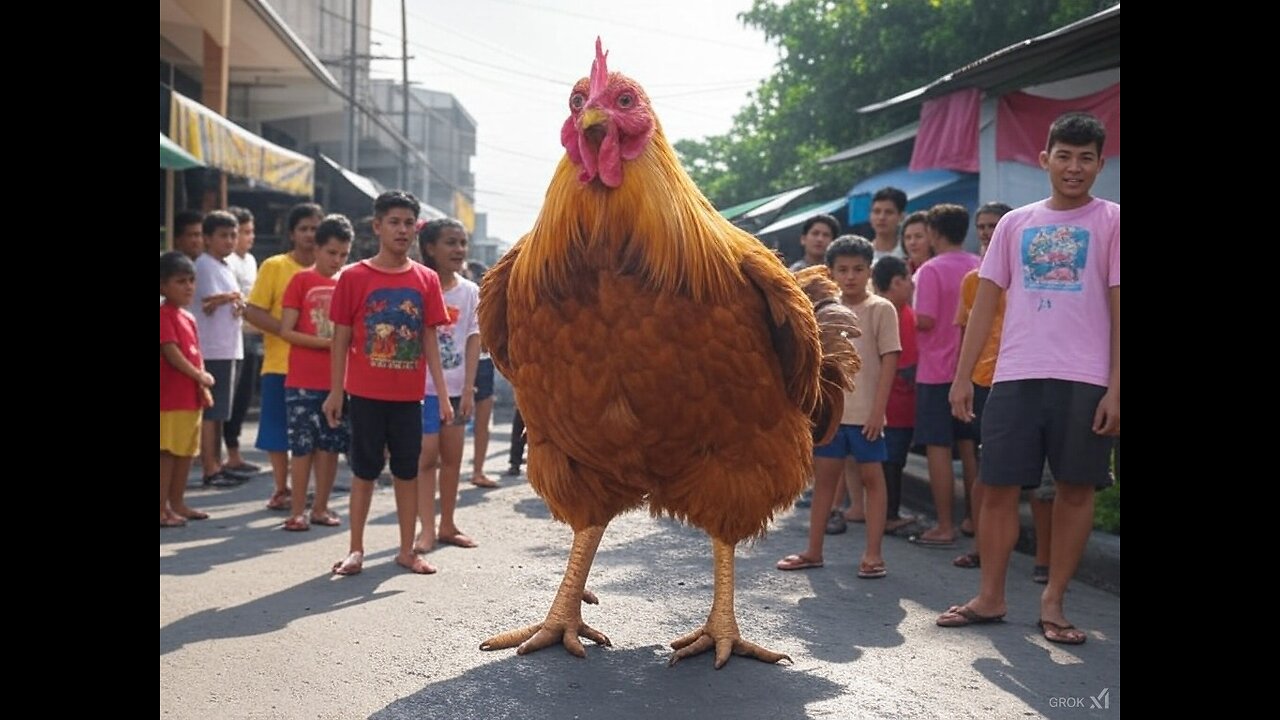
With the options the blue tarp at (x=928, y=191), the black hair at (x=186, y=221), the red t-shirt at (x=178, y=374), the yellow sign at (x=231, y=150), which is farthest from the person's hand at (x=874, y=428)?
the yellow sign at (x=231, y=150)

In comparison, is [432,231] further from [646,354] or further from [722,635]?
[722,635]

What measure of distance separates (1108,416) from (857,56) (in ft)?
50.1

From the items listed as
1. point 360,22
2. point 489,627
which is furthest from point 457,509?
point 360,22

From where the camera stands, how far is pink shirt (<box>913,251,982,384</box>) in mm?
6250

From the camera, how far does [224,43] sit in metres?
13.8

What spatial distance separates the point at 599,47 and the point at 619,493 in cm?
167

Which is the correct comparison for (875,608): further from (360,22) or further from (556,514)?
(360,22)

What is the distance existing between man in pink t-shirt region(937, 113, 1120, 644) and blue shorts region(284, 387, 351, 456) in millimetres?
3646

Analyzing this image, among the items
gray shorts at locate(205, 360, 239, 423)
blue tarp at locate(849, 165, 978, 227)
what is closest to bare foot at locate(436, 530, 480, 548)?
gray shorts at locate(205, 360, 239, 423)

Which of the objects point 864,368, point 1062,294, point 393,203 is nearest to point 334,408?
point 393,203

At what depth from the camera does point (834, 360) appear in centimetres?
461

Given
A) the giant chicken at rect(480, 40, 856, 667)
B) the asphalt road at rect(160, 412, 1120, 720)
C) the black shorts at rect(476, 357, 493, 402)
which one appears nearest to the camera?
the asphalt road at rect(160, 412, 1120, 720)

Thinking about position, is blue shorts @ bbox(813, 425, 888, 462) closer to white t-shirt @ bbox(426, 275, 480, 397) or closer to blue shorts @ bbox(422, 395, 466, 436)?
blue shorts @ bbox(422, 395, 466, 436)

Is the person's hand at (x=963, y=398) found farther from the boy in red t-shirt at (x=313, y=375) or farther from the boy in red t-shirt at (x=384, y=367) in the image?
the boy in red t-shirt at (x=313, y=375)
